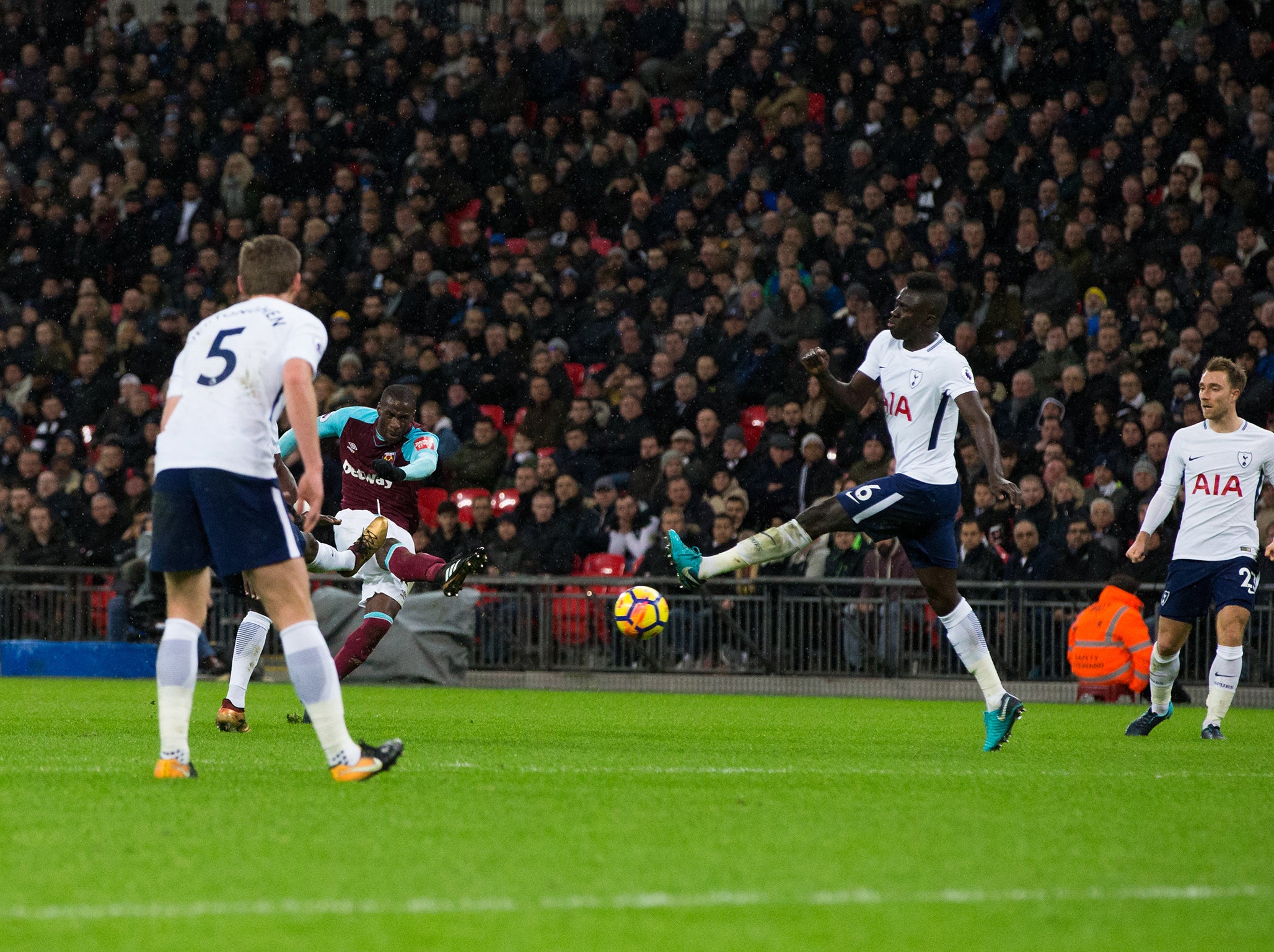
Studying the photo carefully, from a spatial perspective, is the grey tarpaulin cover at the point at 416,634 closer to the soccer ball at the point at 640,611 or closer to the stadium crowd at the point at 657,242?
the stadium crowd at the point at 657,242

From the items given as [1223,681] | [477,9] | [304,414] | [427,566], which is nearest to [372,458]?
[427,566]

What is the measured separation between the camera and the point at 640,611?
428 inches

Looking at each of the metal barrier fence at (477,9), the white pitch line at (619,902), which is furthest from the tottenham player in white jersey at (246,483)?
the metal barrier fence at (477,9)

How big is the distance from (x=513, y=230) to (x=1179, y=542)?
13218 mm

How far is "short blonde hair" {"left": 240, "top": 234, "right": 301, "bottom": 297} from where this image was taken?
7.12 m

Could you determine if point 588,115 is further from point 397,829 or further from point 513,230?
point 397,829

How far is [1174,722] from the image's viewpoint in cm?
1329

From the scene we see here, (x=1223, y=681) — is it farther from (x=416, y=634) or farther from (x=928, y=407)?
(x=416, y=634)

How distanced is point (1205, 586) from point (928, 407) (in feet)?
9.15

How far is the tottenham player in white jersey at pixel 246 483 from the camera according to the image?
22.3 feet

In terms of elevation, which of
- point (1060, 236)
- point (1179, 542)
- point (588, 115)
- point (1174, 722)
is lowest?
point (1174, 722)

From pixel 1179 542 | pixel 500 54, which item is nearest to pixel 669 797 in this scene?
pixel 1179 542

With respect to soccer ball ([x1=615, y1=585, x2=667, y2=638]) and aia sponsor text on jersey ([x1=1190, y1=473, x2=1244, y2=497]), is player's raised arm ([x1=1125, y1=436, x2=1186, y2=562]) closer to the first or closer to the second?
aia sponsor text on jersey ([x1=1190, y1=473, x2=1244, y2=497])

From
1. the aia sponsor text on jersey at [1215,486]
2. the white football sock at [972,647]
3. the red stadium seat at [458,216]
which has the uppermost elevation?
the red stadium seat at [458,216]
